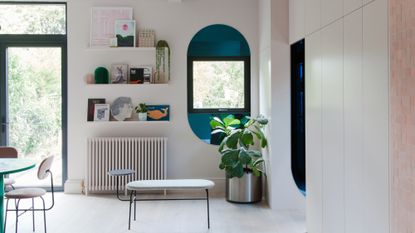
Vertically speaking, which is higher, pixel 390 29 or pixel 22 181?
pixel 390 29

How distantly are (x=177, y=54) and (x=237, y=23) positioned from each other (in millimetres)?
949

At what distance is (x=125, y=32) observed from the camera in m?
5.75

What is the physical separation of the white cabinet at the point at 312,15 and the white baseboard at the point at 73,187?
3730mm

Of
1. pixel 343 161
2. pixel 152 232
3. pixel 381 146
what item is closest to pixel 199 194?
pixel 152 232

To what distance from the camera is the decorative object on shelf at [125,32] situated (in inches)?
225

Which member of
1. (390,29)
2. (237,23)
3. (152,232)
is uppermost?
(237,23)

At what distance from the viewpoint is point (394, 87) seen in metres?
2.25

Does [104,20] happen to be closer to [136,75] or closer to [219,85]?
[136,75]

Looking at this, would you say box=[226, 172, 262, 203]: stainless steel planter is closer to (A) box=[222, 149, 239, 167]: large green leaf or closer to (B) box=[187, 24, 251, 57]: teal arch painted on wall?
(A) box=[222, 149, 239, 167]: large green leaf

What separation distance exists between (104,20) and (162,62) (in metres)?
0.99

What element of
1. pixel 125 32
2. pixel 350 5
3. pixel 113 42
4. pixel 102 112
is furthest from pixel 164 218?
pixel 350 5

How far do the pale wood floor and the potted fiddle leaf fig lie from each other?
169 mm

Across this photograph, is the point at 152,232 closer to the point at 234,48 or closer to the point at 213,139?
the point at 213,139

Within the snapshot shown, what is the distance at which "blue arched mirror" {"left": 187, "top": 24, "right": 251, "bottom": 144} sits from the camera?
19.3 feet
